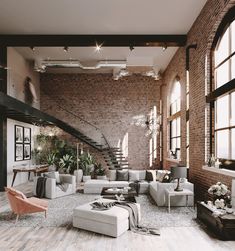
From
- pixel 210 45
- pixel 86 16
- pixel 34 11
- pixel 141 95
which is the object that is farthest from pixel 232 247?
pixel 141 95

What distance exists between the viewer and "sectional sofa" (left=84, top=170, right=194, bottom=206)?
23.8ft

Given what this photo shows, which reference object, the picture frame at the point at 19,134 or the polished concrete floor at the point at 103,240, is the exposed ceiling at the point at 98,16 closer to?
the picture frame at the point at 19,134

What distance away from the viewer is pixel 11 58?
421 inches

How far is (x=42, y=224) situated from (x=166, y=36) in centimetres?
703

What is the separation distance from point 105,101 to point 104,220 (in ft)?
32.4

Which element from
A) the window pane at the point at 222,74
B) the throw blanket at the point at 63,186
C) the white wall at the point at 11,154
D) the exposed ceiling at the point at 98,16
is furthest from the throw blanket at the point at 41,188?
the window pane at the point at 222,74

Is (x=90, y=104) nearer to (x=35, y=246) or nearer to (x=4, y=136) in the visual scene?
(x=4, y=136)

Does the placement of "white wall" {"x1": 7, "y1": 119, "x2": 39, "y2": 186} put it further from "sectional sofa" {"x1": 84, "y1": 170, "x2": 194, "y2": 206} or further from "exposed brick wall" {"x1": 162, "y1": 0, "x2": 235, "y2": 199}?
"exposed brick wall" {"x1": 162, "y1": 0, "x2": 235, "y2": 199}

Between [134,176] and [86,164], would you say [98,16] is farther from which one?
[86,164]

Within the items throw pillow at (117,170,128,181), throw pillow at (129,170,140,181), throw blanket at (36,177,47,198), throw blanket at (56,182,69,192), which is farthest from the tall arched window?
throw blanket at (36,177,47,198)

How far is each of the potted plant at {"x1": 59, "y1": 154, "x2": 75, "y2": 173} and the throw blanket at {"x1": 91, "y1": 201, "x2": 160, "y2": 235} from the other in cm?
743

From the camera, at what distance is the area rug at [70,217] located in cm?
573

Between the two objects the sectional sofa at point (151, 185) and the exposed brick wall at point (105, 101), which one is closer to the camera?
the sectional sofa at point (151, 185)

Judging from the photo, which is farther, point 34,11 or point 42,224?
point 34,11
